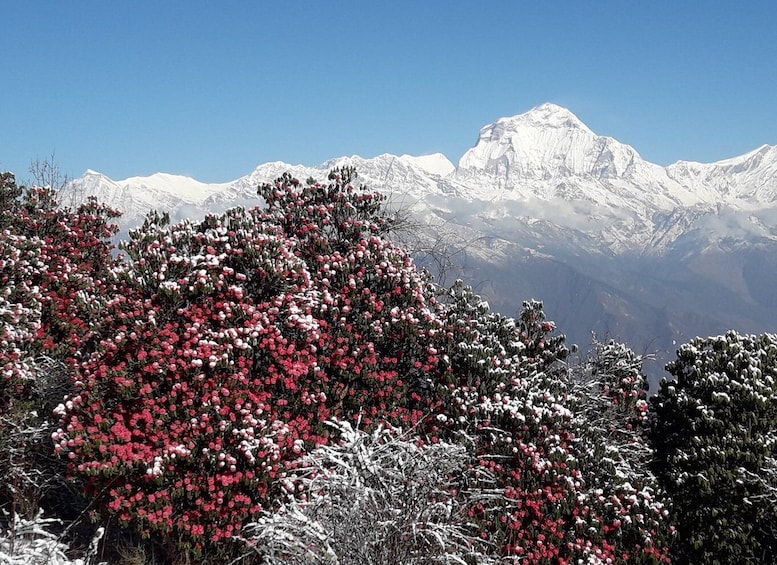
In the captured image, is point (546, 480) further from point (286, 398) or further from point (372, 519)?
point (372, 519)

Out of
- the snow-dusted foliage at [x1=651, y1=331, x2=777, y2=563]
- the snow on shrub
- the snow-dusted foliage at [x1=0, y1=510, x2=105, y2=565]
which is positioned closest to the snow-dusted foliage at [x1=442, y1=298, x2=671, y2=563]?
the snow-dusted foliage at [x1=651, y1=331, x2=777, y2=563]

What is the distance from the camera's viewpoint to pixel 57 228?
16766 millimetres

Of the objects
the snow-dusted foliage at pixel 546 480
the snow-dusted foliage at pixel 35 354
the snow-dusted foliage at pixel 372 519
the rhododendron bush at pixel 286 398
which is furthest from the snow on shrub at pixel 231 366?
the snow-dusted foliage at pixel 372 519

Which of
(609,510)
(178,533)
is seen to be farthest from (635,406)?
(178,533)

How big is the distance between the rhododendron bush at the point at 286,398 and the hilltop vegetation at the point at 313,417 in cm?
4

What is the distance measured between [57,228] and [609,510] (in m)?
17.0

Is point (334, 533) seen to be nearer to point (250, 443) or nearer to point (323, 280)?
point (250, 443)

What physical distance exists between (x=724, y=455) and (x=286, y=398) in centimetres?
863

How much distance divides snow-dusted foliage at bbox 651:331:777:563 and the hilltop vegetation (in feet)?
0.20

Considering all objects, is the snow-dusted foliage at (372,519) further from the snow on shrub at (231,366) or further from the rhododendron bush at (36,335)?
the rhododendron bush at (36,335)

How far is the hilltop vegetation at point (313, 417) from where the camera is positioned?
7.54m

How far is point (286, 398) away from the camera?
974 centimetres

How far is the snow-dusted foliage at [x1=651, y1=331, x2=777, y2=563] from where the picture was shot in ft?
33.7

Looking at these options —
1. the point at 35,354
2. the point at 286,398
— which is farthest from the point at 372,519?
the point at 35,354
